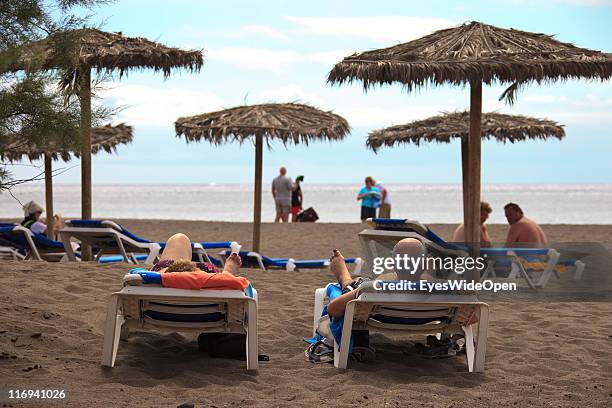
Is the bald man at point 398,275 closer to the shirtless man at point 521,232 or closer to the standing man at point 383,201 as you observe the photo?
the shirtless man at point 521,232

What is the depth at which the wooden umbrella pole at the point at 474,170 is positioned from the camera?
7832 mm

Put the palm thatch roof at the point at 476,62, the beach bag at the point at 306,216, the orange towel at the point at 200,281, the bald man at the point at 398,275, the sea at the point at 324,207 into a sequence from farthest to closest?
the sea at the point at 324,207 → the beach bag at the point at 306,216 → the palm thatch roof at the point at 476,62 → the bald man at the point at 398,275 → the orange towel at the point at 200,281

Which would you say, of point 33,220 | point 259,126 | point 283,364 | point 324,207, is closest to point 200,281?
point 283,364

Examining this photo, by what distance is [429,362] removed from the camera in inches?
195

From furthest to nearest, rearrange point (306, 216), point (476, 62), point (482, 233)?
point (306, 216), point (482, 233), point (476, 62)

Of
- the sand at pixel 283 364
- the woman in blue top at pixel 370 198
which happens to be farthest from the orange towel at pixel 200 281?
the woman in blue top at pixel 370 198

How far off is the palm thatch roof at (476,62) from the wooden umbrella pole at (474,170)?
0.28 m

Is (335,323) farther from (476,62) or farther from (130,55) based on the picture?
(130,55)

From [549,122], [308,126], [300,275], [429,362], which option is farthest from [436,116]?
[429,362]

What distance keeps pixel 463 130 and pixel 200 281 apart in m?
7.90

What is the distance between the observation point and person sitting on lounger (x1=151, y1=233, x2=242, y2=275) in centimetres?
479

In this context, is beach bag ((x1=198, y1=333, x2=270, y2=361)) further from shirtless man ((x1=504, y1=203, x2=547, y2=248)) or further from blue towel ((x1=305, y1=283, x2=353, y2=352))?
shirtless man ((x1=504, y1=203, x2=547, y2=248))

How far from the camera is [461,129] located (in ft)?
38.4

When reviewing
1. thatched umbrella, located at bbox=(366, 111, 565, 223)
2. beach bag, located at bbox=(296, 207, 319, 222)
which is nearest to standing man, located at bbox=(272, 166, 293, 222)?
beach bag, located at bbox=(296, 207, 319, 222)
